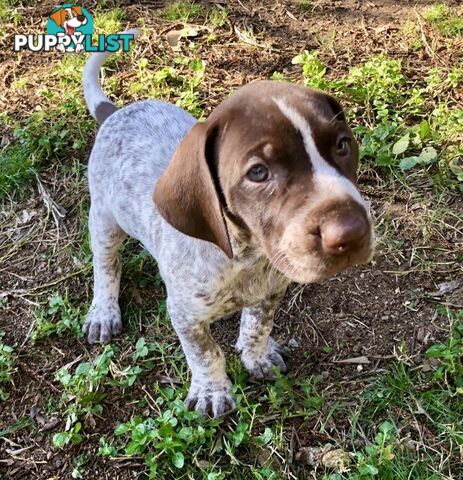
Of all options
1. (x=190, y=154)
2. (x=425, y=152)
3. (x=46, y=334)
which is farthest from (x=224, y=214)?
→ (x=425, y=152)

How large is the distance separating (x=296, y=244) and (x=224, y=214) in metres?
0.43

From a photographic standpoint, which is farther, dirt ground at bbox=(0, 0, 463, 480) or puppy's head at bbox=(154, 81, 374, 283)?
dirt ground at bbox=(0, 0, 463, 480)

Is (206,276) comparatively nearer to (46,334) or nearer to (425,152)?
(46,334)

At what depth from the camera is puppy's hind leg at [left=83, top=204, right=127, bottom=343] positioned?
178 inches

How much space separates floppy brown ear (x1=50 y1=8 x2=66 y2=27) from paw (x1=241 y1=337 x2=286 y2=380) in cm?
429

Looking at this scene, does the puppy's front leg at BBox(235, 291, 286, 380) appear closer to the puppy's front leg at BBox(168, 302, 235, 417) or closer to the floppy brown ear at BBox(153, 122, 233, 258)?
the puppy's front leg at BBox(168, 302, 235, 417)

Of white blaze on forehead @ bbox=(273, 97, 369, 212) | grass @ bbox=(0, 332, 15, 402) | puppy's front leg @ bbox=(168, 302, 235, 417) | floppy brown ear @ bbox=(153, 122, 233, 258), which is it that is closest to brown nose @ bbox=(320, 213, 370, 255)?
white blaze on forehead @ bbox=(273, 97, 369, 212)

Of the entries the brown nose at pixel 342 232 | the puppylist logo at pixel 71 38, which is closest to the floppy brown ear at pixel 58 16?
the puppylist logo at pixel 71 38

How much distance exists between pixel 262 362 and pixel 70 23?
4254mm

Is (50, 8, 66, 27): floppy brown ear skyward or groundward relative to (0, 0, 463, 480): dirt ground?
skyward

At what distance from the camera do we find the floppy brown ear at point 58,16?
7.04 meters

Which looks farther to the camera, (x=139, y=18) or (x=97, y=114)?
(x=139, y=18)

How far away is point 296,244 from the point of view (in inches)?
111

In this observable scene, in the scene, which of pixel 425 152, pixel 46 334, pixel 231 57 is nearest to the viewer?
pixel 46 334
